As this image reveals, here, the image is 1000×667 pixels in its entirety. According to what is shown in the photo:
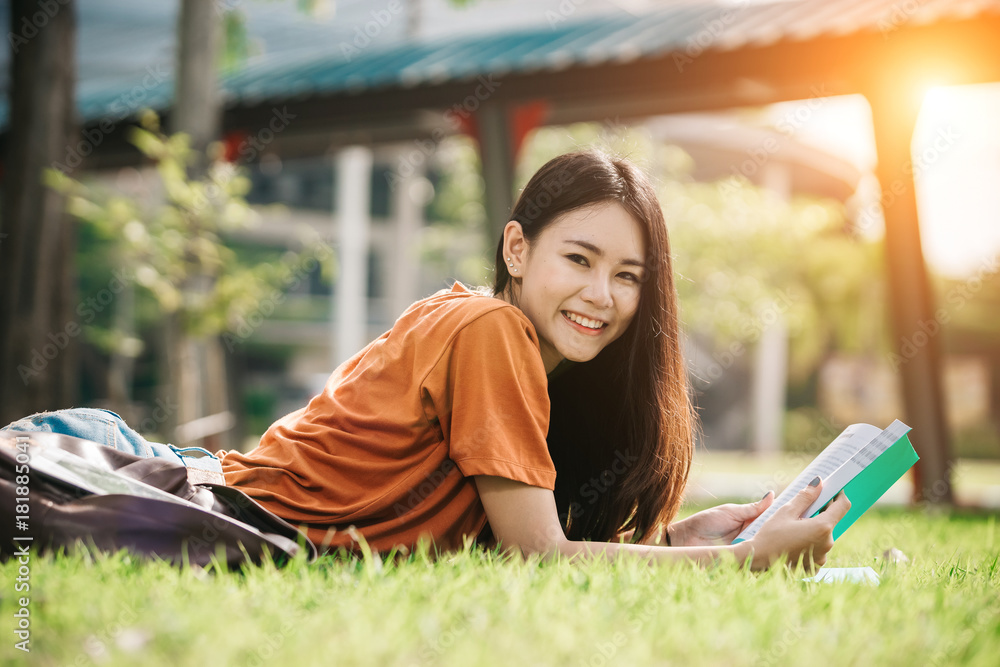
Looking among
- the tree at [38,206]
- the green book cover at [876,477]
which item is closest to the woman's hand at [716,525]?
the green book cover at [876,477]

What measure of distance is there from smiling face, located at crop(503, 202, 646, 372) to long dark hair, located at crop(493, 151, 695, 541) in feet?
0.14

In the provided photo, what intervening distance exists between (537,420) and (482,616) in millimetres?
615

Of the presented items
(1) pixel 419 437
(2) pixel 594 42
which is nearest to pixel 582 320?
(1) pixel 419 437

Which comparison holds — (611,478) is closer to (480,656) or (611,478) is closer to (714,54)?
(480,656)

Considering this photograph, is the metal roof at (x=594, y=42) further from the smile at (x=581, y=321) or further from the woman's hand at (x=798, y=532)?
the woman's hand at (x=798, y=532)

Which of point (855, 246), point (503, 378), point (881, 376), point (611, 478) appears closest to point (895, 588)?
point (611, 478)

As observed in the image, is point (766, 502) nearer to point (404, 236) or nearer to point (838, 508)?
point (838, 508)

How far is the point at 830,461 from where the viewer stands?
89.0 inches

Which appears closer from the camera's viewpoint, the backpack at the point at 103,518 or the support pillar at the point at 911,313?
the backpack at the point at 103,518

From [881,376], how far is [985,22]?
502 inches

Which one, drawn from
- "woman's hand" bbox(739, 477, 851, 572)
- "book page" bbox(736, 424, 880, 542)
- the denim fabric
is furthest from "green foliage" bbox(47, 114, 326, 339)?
"woman's hand" bbox(739, 477, 851, 572)

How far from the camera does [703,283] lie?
14.0 m

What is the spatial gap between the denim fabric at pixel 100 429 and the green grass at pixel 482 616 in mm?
421

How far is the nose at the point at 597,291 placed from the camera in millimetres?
2295
